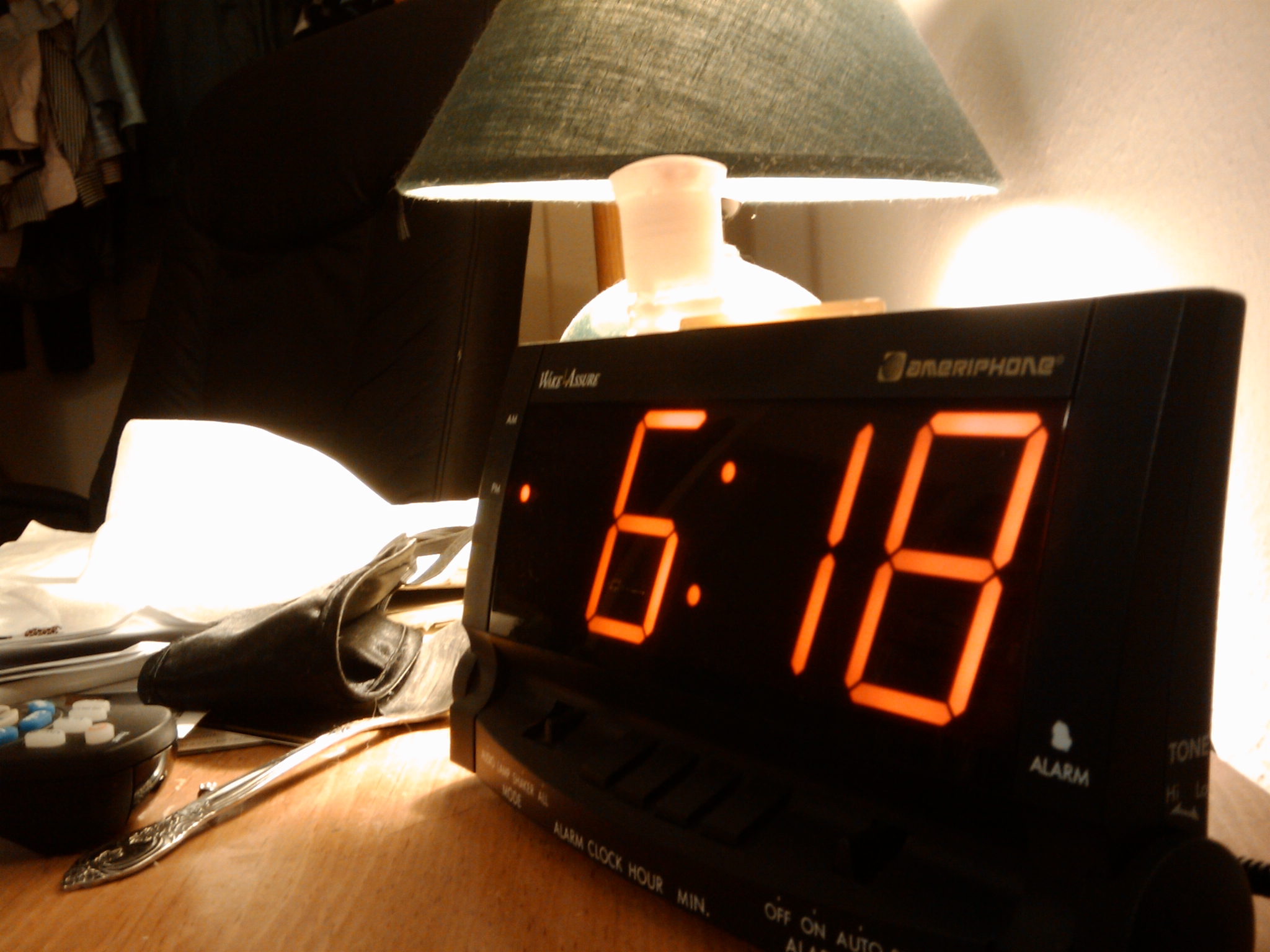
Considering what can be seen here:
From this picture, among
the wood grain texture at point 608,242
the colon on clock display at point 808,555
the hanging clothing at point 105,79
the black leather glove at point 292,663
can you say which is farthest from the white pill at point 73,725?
the hanging clothing at point 105,79

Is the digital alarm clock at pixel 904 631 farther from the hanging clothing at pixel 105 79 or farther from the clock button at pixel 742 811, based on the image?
the hanging clothing at pixel 105 79

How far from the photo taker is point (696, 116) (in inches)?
23.5

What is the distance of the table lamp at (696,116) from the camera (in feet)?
1.96

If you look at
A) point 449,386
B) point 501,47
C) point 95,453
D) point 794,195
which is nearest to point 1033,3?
point 794,195

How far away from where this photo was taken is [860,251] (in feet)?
3.37

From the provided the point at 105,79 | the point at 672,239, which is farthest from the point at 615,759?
the point at 105,79

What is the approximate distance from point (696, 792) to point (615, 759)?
49 millimetres

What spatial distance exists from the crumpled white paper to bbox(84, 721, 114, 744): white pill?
250 mm

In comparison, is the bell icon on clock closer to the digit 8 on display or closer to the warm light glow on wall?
the digit 8 on display

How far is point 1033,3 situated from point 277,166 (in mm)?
1374

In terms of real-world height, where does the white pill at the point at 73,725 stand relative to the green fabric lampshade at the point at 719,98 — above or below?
below

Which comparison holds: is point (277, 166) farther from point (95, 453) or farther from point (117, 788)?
point (95, 453)

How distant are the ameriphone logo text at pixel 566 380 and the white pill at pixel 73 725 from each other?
27 centimetres

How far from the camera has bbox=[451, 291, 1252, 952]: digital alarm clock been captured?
0.26 metres
